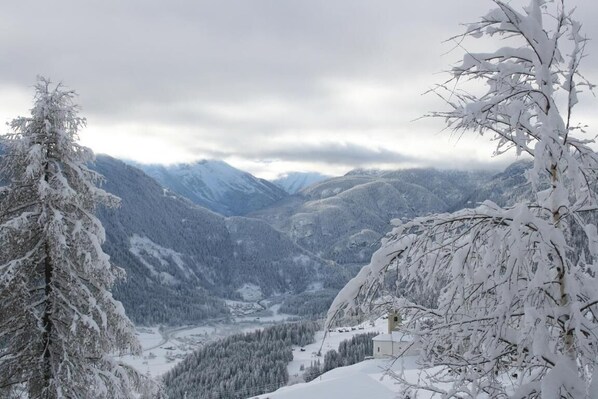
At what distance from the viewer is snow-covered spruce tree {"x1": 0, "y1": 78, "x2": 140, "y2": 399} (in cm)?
810

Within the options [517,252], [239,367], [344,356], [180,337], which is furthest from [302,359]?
[180,337]

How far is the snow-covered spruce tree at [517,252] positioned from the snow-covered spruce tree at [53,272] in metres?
6.16

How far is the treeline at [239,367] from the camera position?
69625mm

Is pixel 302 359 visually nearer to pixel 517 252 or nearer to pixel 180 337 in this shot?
pixel 517 252

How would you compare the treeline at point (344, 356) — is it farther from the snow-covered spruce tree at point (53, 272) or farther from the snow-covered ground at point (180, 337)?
the snow-covered spruce tree at point (53, 272)

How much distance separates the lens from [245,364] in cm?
7625

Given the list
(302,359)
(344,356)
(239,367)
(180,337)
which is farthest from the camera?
(180,337)

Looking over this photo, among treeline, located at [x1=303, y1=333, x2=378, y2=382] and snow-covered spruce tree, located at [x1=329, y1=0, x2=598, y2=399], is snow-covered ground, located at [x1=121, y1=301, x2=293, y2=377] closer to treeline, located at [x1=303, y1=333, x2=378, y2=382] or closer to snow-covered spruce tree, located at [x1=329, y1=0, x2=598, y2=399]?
treeline, located at [x1=303, y1=333, x2=378, y2=382]

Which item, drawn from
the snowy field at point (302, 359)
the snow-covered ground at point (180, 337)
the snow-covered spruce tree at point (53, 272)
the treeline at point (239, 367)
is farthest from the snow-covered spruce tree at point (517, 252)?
the snow-covered ground at point (180, 337)

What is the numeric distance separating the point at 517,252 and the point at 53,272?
7.67m

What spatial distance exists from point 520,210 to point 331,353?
76541 millimetres

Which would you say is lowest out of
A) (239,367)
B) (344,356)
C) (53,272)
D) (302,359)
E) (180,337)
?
(180,337)

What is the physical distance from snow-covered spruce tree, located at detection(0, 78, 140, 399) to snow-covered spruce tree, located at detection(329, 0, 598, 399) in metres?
6.16

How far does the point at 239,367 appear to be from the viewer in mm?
75125
